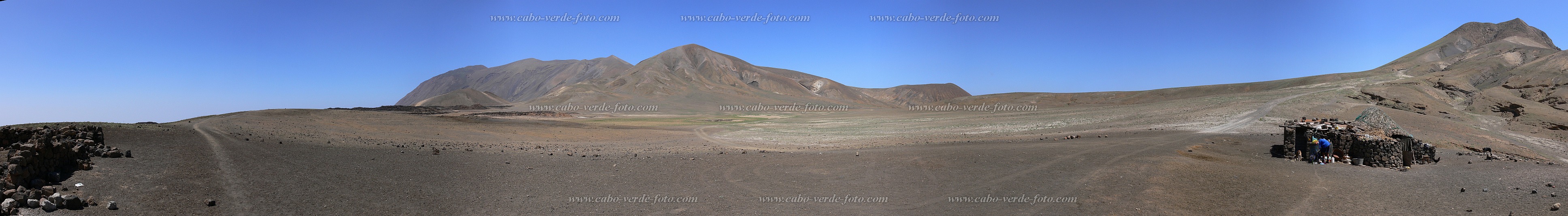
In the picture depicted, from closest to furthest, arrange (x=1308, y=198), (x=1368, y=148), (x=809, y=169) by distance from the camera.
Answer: (x=1308, y=198) → (x=809, y=169) → (x=1368, y=148)

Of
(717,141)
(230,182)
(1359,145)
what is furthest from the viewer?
(717,141)

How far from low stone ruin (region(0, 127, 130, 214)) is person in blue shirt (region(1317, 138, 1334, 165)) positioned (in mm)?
18708

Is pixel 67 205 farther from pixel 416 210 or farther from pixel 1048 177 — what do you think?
pixel 1048 177

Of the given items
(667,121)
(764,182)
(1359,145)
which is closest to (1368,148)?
(1359,145)

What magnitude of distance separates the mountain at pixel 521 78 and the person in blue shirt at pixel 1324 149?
361 feet

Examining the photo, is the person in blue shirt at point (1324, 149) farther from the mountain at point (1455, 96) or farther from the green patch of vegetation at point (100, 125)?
the green patch of vegetation at point (100, 125)

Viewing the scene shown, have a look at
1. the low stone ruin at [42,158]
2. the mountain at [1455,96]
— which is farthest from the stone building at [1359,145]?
the low stone ruin at [42,158]

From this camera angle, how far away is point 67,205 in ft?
22.0

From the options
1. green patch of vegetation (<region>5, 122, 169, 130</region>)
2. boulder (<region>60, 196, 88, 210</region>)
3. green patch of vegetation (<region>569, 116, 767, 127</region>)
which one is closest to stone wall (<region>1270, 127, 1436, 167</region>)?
boulder (<region>60, 196, 88, 210</region>)

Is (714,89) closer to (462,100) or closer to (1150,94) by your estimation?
(462,100)

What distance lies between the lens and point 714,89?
100938 millimetres

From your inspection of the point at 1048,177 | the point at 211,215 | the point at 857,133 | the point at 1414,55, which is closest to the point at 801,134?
the point at 857,133

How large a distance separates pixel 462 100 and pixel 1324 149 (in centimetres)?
9652

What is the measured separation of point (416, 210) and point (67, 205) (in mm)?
3035
